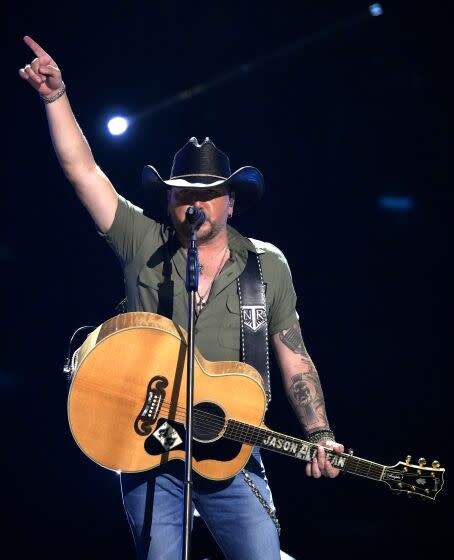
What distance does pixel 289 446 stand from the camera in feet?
11.4

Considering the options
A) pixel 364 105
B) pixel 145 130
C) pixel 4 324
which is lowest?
pixel 4 324

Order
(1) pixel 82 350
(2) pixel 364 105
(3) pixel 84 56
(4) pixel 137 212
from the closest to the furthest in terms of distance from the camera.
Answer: (1) pixel 82 350, (4) pixel 137 212, (3) pixel 84 56, (2) pixel 364 105

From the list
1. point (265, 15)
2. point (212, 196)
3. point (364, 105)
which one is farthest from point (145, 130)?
point (212, 196)

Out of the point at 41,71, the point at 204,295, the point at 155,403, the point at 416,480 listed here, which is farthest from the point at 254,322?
the point at 41,71

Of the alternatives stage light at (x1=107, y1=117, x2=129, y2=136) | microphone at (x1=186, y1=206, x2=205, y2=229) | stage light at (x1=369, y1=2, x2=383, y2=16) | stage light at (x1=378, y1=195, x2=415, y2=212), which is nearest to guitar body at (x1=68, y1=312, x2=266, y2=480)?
microphone at (x1=186, y1=206, x2=205, y2=229)

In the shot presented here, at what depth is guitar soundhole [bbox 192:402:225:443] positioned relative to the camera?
11.0ft

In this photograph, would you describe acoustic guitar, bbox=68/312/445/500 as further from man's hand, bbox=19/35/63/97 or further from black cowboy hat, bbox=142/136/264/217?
man's hand, bbox=19/35/63/97

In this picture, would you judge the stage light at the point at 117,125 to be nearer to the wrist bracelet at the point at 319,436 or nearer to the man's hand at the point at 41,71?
the man's hand at the point at 41,71

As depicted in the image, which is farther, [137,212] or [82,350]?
[137,212]

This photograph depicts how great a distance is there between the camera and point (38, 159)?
5.79 metres

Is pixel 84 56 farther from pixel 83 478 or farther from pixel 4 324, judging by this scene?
pixel 83 478

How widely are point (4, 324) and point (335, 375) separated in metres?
2.98

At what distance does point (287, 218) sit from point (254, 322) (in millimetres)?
2939

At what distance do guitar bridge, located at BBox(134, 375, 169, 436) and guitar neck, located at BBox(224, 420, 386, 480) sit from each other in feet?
1.20
